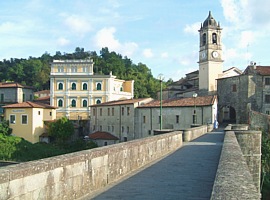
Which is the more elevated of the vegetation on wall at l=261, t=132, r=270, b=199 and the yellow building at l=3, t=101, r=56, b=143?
the yellow building at l=3, t=101, r=56, b=143

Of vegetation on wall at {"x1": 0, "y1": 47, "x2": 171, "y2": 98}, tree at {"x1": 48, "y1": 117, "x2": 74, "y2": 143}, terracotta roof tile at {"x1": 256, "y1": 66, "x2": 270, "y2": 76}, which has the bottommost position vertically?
tree at {"x1": 48, "y1": 117, "x2": 74, "y2": 143}

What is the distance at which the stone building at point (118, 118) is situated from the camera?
5597cm

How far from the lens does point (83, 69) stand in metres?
74.3

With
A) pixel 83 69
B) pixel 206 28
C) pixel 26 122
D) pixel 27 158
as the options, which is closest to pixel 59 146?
pixel 26 122

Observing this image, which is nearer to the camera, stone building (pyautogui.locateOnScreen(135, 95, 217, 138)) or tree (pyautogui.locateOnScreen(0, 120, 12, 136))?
stone building (pyautogui.locateOnScreen(135, 95, 217, 138))

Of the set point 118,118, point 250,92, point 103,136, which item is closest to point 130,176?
point 103,136

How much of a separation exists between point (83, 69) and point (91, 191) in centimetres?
6769

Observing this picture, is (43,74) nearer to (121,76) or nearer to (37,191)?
(121,76)

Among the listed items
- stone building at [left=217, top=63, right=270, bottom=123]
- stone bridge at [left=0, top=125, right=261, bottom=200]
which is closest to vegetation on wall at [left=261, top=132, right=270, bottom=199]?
stone building at [left=217, top=63, right=270, bottom=123]

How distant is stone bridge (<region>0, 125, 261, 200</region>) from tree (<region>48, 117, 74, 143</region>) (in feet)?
146

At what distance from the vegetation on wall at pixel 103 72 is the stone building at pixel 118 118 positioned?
32.8 m

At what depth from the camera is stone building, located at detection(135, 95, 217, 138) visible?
4799 centimetres

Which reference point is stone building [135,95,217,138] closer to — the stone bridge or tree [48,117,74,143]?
tree [48,117,74,143]

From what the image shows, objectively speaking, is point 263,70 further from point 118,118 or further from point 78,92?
point 78,92
